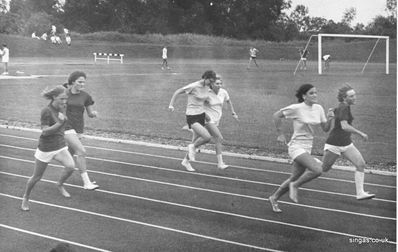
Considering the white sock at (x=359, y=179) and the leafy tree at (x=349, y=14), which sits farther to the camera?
the white sock at (x=359, y=179)

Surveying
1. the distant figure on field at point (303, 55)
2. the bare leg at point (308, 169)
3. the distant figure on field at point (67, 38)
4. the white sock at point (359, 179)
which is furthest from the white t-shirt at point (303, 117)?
the distant figure on field at point (303, 55)

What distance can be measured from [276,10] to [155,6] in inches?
74.9

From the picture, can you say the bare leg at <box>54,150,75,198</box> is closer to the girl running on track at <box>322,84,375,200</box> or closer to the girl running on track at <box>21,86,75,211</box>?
the girl running on track at <box>21,86,75,211</box>

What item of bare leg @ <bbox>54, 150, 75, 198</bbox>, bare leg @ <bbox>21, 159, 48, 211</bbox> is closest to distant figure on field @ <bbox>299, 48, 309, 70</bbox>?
bare leg @ <bbox>54, 150, 75, 198</bbox>

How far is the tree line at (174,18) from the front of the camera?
809cm

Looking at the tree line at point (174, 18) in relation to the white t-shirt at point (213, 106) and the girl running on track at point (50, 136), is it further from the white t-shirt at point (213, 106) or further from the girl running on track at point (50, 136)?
the girl running on track at point (50, 136)

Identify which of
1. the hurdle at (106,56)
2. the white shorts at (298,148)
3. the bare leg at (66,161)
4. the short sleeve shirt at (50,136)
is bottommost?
the bare leg at (66,161)

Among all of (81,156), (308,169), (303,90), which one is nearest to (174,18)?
(81,156)

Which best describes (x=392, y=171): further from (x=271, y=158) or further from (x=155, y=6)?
(x=155, y=6)

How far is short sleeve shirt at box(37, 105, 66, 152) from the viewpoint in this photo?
7.12 meters

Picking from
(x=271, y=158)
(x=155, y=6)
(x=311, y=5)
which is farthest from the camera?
(x=271, y=158)

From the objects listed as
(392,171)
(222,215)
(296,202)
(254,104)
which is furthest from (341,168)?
(254,104)

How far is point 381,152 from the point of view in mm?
11281

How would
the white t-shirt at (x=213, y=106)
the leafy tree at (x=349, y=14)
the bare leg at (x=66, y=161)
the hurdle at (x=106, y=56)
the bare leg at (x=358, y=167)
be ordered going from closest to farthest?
1. the leafy tree at (x=349, y=14)
2. the bare leg at (x=66, y=161)
3. the bare leg at (x=358, y=167)
4. the white t-shirt at (x=213, y=106)
5. the hurdle at (x=106, y=56)
